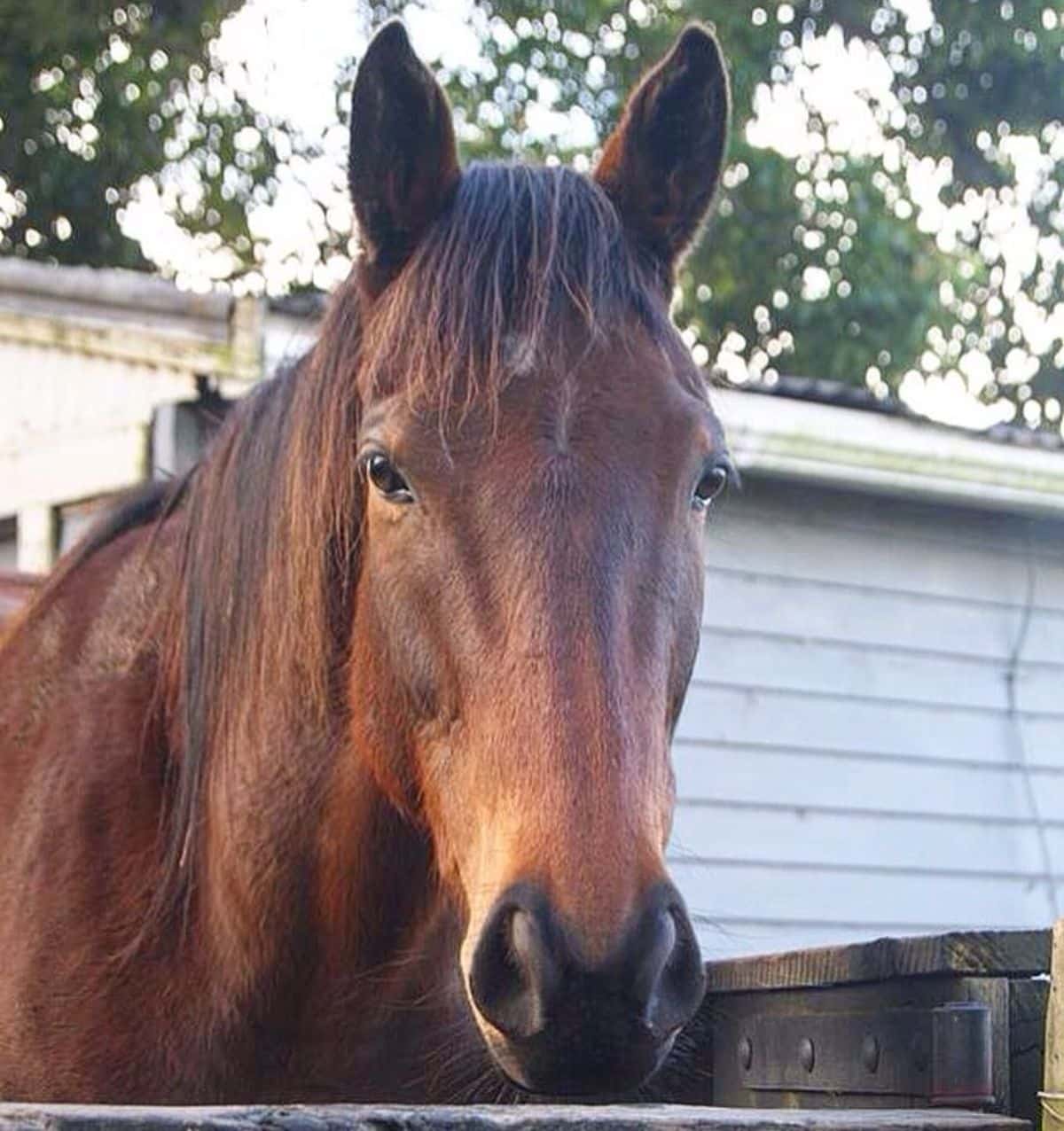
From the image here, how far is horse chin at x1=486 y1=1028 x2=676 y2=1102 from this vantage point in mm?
1799

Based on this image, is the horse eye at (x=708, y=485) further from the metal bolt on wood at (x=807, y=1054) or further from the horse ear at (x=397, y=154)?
the metal bolt on wood at (x=807, y=1054)

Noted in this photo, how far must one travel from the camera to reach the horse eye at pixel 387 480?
2332mm

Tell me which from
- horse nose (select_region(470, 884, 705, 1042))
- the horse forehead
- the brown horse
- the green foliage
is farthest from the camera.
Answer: the green foliage

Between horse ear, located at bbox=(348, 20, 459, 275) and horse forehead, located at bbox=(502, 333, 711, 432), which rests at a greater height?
horse ear, located at bbox=(348, 20, 459, 275)

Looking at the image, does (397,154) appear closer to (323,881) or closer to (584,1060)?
(323,881)

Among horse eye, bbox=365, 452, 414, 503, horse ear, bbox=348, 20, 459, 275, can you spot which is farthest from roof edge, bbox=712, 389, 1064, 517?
horse eye, bbox=365, 452, 414, 503

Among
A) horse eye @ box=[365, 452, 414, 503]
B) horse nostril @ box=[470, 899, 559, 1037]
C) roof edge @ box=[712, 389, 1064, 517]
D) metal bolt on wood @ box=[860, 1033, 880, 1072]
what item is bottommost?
roof edge @ box=[712, 389, 1064, 517]

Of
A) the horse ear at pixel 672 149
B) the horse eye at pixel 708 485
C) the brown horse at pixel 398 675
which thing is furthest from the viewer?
the horse ear at pixel 672 149

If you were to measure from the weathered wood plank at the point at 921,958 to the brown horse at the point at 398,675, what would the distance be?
203 mm

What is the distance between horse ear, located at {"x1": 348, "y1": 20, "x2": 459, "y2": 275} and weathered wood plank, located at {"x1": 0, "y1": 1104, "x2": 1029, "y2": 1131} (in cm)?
138

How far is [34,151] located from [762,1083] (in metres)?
11.8

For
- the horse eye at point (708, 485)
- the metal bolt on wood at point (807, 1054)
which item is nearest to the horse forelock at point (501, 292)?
the horse eye at point (708, 485)

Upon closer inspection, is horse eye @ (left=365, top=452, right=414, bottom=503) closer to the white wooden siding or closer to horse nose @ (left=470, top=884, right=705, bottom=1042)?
horse nose @ (left=470, top=884, right=705, bottom=1042)


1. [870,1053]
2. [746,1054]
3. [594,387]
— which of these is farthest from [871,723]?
[870,1053]
